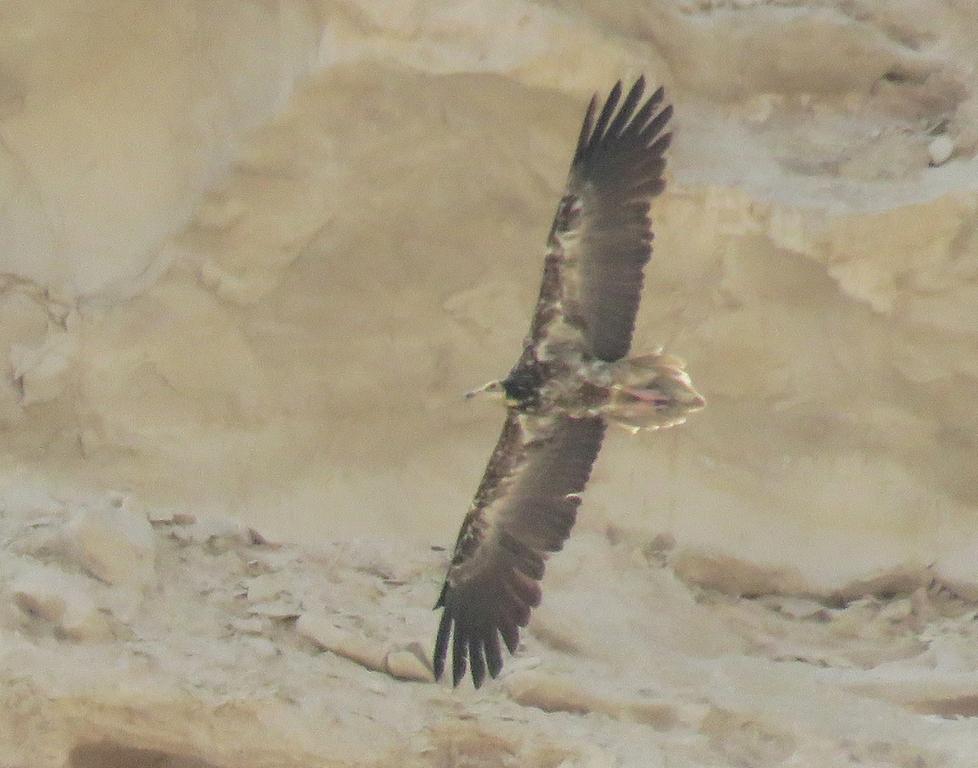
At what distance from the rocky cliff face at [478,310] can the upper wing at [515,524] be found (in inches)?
6.3

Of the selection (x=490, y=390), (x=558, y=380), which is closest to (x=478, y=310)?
(x=490, y=390)

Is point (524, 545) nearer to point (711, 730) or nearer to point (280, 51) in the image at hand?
point (711, 730)

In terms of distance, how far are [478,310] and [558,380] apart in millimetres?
805

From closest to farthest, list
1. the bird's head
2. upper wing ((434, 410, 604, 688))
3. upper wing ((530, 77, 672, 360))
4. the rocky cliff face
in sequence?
upper wing ((530, 77, 672, 360))
upper wing ((434, 410, 604, 688))
the bird's head
the rocky cliff face

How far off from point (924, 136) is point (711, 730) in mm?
2151

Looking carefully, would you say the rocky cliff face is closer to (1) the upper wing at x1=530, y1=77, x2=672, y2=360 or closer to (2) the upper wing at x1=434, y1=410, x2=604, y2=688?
(2) the upper wing at x1=434, y1=410, x2=604, y2=688

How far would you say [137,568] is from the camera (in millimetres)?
6551

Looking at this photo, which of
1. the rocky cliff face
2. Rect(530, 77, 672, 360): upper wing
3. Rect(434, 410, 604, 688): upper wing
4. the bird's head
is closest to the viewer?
Rect(530, 77, 672, 360): upper wing

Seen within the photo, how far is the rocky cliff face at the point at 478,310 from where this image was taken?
22.6 ft

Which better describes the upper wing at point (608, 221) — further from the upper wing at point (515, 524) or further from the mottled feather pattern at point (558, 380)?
the upper wing at point (515, 524)

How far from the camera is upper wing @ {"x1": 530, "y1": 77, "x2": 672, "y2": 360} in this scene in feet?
21.1

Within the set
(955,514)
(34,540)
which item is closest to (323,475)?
(34,540)

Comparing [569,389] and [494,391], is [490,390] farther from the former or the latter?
[569,389]

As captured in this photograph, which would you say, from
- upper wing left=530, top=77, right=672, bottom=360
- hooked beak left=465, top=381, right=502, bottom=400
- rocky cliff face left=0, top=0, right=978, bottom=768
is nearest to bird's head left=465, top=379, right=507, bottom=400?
hooked beak left=465, top=381, right=502, bottom=400
